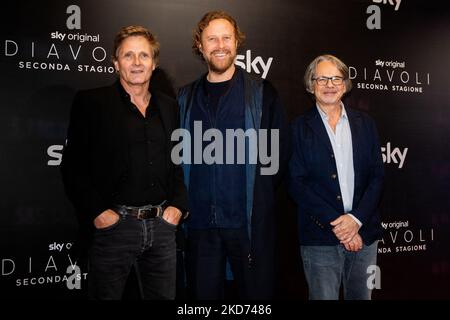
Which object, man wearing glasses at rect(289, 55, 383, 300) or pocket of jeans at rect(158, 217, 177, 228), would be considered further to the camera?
man wearing glasses at rect(289, 55, 383, 300)

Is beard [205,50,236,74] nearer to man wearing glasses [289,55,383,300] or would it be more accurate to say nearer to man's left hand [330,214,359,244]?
man wearing glasses [289,55,383,300]

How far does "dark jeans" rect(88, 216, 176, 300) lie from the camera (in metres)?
2.32

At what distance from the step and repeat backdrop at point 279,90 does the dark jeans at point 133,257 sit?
818 millimetres

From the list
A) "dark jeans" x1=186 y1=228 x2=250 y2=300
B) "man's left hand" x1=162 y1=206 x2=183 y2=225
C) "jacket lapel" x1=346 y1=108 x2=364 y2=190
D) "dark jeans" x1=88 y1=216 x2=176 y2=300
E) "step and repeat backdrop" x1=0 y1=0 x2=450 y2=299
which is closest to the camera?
"dark jeans" x1=88 y1=216 x2=176 y2=300

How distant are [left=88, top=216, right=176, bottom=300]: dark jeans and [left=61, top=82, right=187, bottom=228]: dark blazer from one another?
0.15m

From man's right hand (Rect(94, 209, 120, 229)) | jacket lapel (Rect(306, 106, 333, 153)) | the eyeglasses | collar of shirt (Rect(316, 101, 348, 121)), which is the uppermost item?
the eyeglasses

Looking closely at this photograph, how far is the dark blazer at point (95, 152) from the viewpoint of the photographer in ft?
7.75

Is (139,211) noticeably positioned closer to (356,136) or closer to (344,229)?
(344,229)

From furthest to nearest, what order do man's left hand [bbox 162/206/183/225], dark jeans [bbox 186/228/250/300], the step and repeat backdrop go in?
the step and repeat backdrop, dark jeans [bbox 186/228/250/300], man's left hand [bbox 162/206/183/225]

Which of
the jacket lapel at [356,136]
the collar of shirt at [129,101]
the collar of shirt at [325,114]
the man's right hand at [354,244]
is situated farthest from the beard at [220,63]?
the man's right hand at [354,244]

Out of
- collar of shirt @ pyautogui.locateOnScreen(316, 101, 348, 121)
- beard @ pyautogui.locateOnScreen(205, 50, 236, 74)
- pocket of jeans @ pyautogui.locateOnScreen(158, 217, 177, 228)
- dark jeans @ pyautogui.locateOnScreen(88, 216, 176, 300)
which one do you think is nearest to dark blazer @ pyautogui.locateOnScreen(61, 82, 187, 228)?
dark jeans @ pyautogui.locateOnScreen(88, 216, 176, 300)

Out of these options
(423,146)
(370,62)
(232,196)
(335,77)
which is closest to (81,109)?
(232,196)

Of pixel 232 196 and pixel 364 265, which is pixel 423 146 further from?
pixel 232 196

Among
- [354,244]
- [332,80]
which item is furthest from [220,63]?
[354,244]
